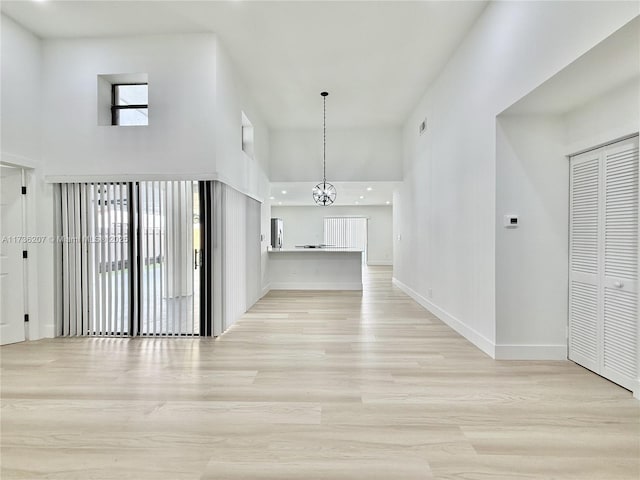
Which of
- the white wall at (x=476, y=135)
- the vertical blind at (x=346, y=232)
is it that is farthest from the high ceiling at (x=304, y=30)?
the vertical blind at (x=346, y=232)

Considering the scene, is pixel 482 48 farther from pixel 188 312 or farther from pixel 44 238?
pixel 44 238

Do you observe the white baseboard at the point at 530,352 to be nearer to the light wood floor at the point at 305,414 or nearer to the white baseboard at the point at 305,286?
the light wood floor at the point at 305,414

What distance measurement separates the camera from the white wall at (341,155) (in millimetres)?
7426

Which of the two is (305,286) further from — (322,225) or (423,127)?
(322,225)

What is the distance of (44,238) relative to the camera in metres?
4.09

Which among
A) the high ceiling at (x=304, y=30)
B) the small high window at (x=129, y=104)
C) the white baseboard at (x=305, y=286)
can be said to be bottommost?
the white baseboard at (x=305, y=286)

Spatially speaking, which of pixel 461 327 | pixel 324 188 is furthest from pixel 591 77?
pixel 324 188

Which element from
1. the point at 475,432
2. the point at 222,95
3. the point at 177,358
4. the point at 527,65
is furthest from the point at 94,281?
the point at 527,65

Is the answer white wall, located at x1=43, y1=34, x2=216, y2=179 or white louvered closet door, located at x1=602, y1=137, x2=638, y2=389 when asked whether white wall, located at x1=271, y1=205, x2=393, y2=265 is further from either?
white louvered closet door, located at x1=602, y1=137, x2=638, y2=389

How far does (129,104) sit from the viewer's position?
14.1 feet

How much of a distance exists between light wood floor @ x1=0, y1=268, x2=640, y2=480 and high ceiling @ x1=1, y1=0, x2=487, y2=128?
3651mm

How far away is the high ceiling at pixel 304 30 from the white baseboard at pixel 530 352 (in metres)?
3.54

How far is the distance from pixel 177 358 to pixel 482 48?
4.59 m

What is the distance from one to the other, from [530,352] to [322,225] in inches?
429
